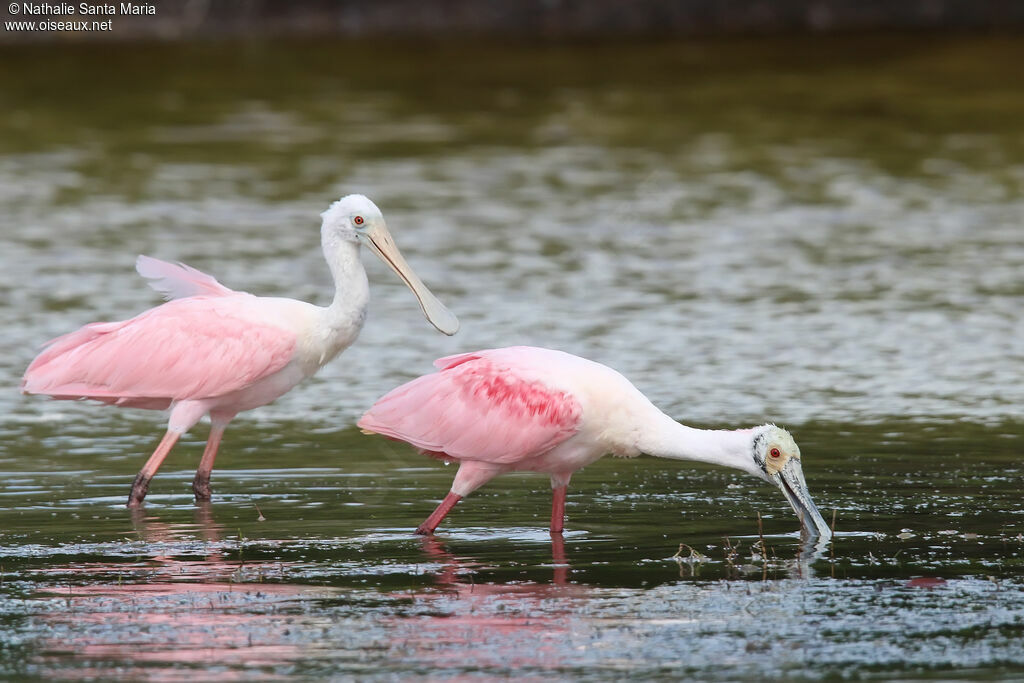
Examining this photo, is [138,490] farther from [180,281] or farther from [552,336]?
[552,336]

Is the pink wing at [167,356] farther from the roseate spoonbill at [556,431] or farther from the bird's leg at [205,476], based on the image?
the roseate spoonbill at [556,431]

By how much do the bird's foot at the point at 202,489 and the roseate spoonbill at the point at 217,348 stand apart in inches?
0.7

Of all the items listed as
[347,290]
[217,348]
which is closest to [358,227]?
[347,290]

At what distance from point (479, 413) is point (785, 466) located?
137 centimetres

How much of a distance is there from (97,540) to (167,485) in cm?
156

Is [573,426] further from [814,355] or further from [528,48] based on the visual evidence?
[528,48]

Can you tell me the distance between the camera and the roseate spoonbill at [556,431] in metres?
8.86

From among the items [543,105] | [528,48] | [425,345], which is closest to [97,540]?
[425,345]

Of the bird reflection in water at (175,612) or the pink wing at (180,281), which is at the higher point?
the pink wing at (180,281)

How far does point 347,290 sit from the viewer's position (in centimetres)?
1025

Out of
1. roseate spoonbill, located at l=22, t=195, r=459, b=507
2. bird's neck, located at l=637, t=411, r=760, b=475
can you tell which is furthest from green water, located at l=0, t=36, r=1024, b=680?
roseate spoonbill, located at l=22, t=195, r=459, b=507

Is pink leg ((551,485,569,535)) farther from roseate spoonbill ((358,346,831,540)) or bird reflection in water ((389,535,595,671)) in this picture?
bird reflection in water ((389,535,595,671))

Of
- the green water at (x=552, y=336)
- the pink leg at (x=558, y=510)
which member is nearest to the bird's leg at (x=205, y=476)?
the green water at (x=552, y=336)

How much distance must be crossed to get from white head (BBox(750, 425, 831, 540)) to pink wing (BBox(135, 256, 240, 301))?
315cm
